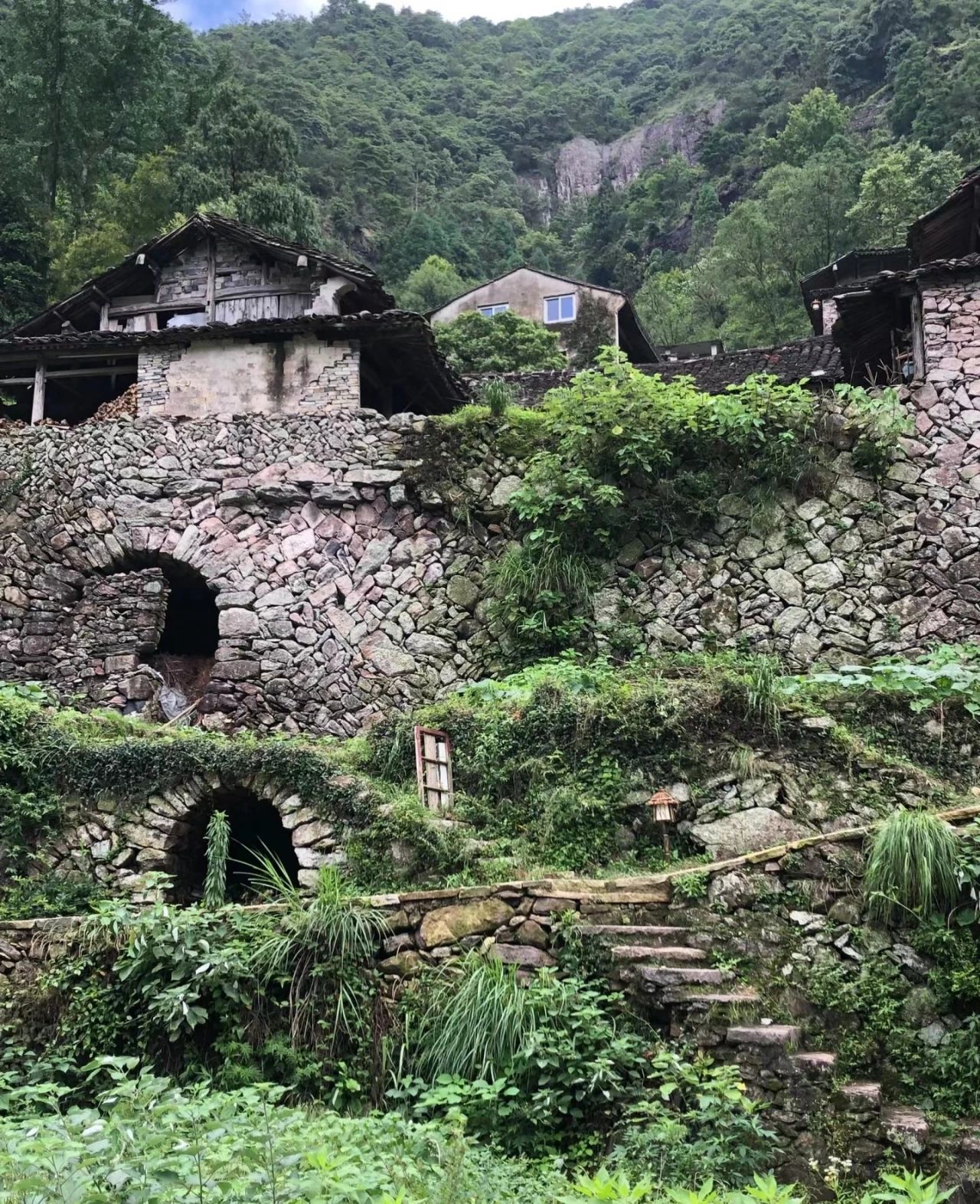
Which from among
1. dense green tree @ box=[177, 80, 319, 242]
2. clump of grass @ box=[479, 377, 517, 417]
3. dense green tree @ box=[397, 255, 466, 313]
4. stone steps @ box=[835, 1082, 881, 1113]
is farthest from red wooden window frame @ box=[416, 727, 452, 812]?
dense green tree @ box=[397, 255, 466, 313]

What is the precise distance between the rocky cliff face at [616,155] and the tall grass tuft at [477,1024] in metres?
65.8

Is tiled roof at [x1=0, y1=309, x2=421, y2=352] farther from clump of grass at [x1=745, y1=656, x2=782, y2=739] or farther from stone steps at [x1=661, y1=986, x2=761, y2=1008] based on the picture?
stone steps at [x1=661, y1=986, x2=761, y2=1008]

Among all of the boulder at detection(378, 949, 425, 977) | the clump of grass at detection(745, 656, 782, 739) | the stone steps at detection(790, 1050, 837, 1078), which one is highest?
the clump of grass at detection(745, 656, 782, 739)

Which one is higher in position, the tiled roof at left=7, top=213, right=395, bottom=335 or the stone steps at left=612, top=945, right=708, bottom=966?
the tiled roof at left=7, top=213, right=395, bottom=335

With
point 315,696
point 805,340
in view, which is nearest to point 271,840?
point 315,696

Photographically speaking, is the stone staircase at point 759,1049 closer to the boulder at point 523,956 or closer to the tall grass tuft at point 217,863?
the boulder at point 523,956

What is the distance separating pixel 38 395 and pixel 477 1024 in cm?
1414

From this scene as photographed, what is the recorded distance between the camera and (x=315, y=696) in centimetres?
1538

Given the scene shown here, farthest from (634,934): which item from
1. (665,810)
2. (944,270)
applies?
(944,270)

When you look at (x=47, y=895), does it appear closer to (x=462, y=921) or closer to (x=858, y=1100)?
(x=462, y=921)

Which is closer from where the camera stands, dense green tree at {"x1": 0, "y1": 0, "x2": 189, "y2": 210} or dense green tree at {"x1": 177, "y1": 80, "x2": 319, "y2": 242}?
dense green tree at {"x1": 177, "y1": 80, "x2": 319, "y2": 242}

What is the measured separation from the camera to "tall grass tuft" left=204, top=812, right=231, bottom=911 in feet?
30.9

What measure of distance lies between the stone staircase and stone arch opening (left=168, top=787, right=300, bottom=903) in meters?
4.03

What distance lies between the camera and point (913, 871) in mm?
8219
